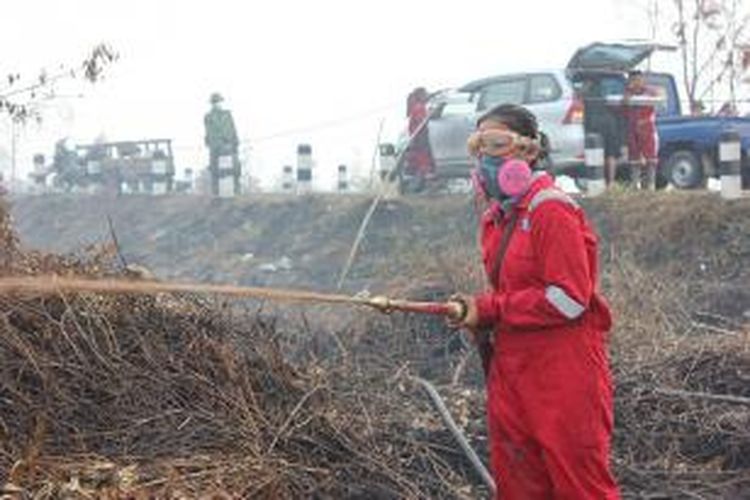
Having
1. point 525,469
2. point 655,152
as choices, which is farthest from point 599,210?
point 525,469

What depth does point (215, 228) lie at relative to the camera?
60.0 ft

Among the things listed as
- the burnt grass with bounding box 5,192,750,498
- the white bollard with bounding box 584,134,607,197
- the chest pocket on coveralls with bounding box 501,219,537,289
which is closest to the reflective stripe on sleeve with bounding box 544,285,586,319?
the chest pocket on coveralls with bounding box 501,219,537,289

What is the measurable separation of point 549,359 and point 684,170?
12.5 meters

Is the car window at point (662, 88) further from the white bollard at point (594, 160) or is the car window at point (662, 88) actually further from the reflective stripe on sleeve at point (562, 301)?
the reflective stripe on sleeve at point (562, 301)

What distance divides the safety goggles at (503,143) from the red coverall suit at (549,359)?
12cm

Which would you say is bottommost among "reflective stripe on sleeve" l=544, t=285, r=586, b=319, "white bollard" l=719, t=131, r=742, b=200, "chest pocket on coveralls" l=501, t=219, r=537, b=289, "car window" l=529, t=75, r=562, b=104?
"reflective stripe on sleeve" l=544, t=285, r=586, b=319

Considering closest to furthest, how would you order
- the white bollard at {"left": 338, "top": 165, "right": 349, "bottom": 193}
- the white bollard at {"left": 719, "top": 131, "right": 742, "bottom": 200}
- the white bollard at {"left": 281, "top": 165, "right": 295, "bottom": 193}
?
the white bollard at {"left": 719, "top": 131, "right": 742, "bottom": 200} → the white bollard at {"left": 338, "top": 165, "right": 349, "bottom": 193} → the white bollard at {"left": 281, "top": 165, "right": 295, "bottom": 193}

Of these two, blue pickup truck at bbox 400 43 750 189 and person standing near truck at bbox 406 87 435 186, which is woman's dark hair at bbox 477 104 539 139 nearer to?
blue pickup truck at bbox 400 43 750 189

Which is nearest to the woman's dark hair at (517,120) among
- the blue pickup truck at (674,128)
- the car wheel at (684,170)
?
the blue pickup truck at (674,128)

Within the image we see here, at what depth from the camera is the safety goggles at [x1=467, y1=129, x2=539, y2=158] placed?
446 cm

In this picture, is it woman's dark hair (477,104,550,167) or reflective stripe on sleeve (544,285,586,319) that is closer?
reflective stripe on sleeve (544,285,586,319)

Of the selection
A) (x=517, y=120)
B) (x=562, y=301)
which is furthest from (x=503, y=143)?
(x=562, y=301)

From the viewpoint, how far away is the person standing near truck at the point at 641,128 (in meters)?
15.1

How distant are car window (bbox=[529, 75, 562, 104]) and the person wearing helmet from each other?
5.98 meters
